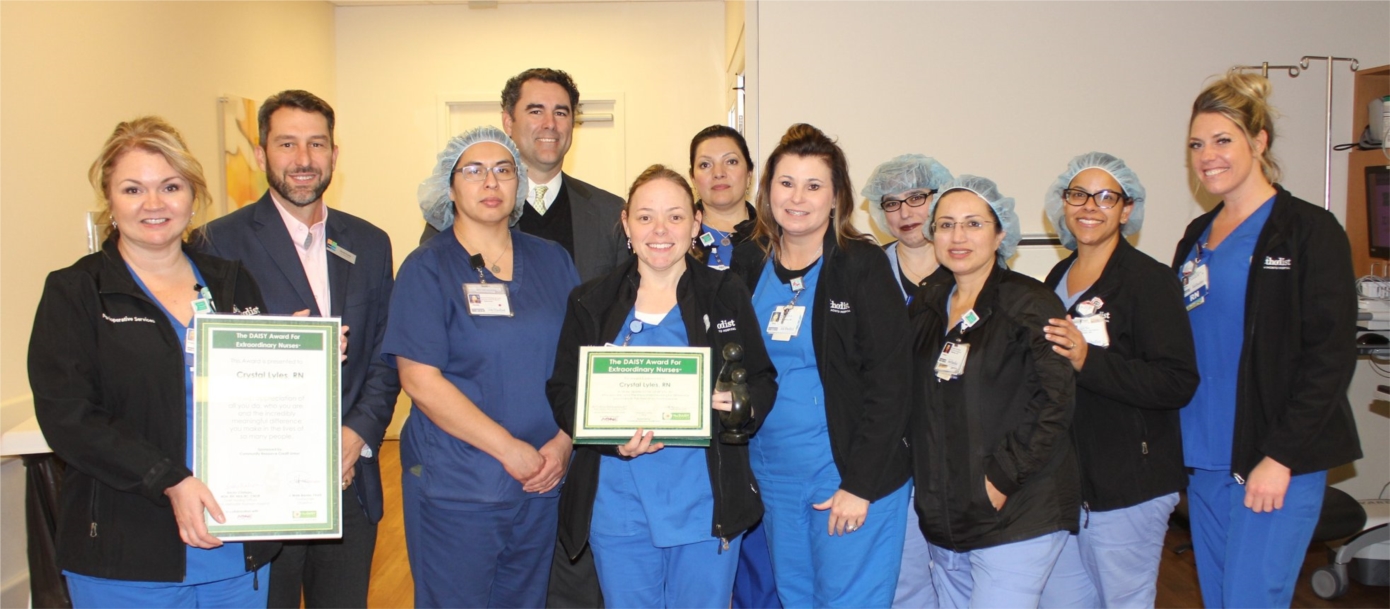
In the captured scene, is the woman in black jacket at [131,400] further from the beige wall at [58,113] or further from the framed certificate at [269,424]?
the beige wall at [58,113]

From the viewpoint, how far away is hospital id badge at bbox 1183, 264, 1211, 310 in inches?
109

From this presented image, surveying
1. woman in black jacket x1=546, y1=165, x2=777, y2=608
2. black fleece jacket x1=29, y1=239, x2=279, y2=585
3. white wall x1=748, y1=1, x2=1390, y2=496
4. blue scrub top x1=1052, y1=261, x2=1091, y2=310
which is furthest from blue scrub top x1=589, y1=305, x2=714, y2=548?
white wall x1=748, y1=1, x2=1390, y2=496

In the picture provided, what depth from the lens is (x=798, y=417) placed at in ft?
8.54

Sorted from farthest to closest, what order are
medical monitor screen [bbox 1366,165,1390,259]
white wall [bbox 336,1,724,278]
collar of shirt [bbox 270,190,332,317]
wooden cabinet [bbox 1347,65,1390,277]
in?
1. white wall [bbox 336,1,724,278]
2. wooden cabinet [bbox 1347,65,1390,277]
3. medical monitor screen [bbox 1366,165,1390,259]
4. collar of shirt [bbox 270,190,332,317]

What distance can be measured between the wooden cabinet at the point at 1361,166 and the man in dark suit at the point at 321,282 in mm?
5141

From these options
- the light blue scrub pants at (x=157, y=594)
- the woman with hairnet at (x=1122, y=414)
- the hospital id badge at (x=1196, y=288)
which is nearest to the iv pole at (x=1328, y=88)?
the hospital id badge at (x=1196, y=288)

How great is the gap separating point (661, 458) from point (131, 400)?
137 cm

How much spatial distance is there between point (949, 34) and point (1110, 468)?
3036 millimetres

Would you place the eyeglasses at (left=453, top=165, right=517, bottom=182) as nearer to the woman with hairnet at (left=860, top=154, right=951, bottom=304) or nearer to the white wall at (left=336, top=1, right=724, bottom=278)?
the woman with hairnet at (left=860, top=154, right=951, bottom=304)

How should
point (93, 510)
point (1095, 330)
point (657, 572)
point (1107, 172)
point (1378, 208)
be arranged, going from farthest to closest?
point (1378, 208) < point (1107, 172) < point (1095, 330) < point (657, 572) < point (93, 510)

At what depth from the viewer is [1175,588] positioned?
443cm

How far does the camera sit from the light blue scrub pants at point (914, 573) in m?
2.92

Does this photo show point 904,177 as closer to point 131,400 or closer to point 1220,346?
point 1220,346

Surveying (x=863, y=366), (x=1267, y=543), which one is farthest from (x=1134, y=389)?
(x=863, y=366)
